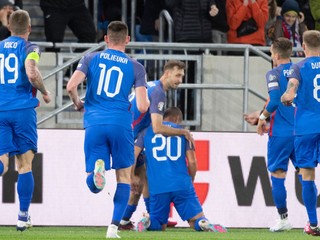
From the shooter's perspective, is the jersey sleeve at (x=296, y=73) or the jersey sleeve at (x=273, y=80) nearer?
the jersey sleeve at (x=296, y=73)

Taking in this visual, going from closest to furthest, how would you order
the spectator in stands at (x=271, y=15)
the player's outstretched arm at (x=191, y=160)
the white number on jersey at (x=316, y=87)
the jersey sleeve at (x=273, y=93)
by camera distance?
the white number on jersey at (x=316, y=87)
the jersey sleeve at (x=273, y=93)
the player's outstretched arm at (x=191, y=160)
the spectator in stands at (x=271, y=15)

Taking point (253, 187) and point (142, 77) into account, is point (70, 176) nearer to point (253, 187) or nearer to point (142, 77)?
point (253, 187)

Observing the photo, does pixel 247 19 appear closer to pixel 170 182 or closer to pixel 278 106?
pixel 278 106

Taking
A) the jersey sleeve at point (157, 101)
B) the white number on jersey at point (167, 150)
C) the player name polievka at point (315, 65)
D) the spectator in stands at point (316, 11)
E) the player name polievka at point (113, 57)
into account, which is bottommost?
the white number on jersey at point (167, 150)

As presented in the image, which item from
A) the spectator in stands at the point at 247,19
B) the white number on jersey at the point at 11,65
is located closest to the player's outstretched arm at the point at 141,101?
the white number on jersey at the point at 11,65

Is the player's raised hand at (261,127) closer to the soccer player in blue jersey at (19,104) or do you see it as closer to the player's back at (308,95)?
the player's back at (308,95)

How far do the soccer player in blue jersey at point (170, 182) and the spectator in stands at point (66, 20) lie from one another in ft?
13.2

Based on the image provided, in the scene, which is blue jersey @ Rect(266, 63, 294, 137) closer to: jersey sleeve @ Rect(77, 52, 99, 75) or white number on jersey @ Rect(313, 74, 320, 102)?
white number on jersey @ Rect(313, 74, 320, 102)

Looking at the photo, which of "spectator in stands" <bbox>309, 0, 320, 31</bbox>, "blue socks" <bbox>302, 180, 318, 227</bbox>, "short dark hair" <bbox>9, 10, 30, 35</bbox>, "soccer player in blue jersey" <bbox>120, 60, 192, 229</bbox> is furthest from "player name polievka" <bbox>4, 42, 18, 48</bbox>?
"spectator in stands" <bbox>309, 0, 320, 31</bbox>

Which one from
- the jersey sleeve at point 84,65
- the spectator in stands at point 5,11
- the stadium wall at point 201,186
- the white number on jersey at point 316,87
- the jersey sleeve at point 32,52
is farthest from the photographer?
the spectator in stands at point 5,11

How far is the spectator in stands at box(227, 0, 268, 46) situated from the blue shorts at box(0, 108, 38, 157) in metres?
6.27

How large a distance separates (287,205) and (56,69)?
12.1ft

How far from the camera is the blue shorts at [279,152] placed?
16.3 m

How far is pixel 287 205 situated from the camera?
18.1m
